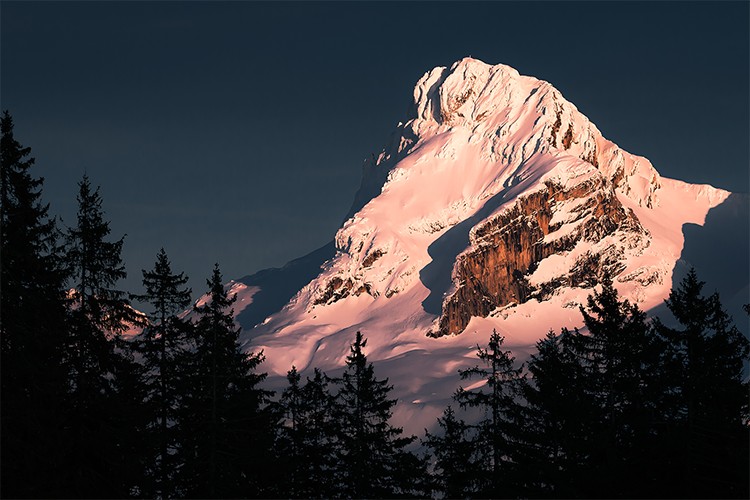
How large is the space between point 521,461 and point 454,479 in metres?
8.63

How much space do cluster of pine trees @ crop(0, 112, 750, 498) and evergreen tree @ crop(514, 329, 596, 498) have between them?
98 mm

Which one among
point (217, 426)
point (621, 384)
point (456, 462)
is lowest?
point (456, 462)

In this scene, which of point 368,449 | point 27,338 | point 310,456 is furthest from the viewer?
point 310,456

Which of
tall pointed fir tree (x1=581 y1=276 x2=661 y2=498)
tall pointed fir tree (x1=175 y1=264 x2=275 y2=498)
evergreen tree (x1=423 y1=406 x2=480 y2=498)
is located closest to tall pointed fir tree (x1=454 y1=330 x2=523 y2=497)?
evergreen tree (x1=423 y1=406 x2=480 y2=498)


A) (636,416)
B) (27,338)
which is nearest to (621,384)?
(636,416)

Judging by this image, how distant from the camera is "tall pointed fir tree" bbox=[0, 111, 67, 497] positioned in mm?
34844

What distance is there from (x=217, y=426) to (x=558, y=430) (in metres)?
13.2

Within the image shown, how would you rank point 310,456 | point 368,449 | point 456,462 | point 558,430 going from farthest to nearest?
1. point 456,462
2. point 310,456
3. point 368,449
4. point 558,430

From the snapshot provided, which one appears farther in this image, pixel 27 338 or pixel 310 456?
pixel 310 456

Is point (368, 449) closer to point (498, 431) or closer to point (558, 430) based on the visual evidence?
point (498, 431)

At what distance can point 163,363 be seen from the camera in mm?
50844

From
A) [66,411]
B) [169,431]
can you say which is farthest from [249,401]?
[66,411]

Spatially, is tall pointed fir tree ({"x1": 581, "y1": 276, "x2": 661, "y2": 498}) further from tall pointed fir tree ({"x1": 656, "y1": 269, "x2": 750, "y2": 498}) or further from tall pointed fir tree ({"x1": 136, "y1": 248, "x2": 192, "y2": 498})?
tall pointed fir tree ({"x1": 136, "y1": 248, "x2": 192, "y2": 498})

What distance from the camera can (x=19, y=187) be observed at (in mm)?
38844
